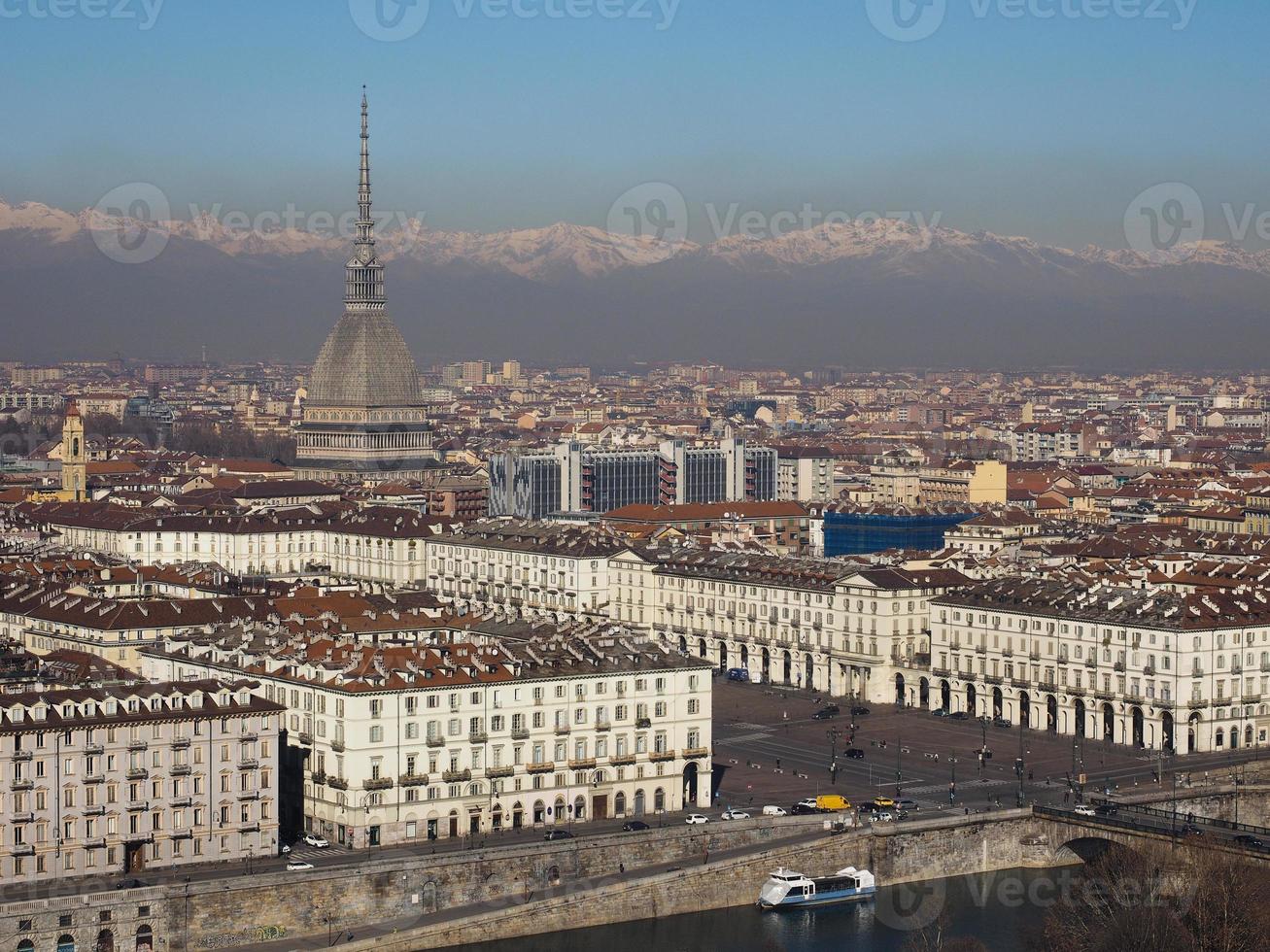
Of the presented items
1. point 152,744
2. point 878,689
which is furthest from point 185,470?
point 152,744

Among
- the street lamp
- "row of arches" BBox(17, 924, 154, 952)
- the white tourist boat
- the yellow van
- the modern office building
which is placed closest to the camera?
"row of arches" BBox(17, 924, 154, 952)

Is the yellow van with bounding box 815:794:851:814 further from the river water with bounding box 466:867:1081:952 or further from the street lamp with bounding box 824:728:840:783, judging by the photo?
the street lamp with bounding box 824:728:840:783

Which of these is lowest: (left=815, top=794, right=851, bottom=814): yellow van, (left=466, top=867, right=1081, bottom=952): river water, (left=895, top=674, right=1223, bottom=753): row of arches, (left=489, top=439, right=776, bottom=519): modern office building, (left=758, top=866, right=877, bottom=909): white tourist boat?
(left=466, top=867, right=1081, bottom=952): river water

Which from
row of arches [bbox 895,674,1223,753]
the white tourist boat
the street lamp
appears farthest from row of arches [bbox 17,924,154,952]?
row of arches [bbox 895,674,1223,753]

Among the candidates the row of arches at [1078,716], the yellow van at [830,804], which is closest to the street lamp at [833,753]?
the yellow van at [830,804]

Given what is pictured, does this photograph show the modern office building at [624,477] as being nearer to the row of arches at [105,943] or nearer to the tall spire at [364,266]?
the tall spire at [364,266]

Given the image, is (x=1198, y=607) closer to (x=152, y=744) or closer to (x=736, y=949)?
(x=736, y=949)
